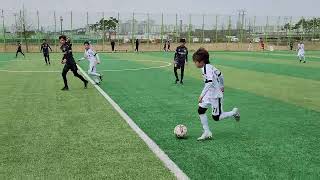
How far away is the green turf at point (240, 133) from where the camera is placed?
279 inches

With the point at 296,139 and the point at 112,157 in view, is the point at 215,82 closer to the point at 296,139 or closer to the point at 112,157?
the point at 296,139

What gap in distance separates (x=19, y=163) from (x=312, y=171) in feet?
15.5

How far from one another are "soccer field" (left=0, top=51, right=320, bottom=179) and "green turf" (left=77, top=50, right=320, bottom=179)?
17mm

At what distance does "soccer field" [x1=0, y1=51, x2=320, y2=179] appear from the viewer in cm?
711

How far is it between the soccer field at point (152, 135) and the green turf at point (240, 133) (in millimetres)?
17

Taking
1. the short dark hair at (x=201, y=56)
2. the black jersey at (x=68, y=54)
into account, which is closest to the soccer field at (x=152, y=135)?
the black jersey at (x=68, y=54)

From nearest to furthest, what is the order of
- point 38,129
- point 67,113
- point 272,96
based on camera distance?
point 38,129 → point 67,113 → point 272,96

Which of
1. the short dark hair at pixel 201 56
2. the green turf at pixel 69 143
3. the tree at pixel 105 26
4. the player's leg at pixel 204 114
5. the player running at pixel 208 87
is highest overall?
the tree at pixel 105 26

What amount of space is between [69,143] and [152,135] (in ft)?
5.70

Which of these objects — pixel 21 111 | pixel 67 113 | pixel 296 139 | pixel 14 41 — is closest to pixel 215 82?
pixel 296 139

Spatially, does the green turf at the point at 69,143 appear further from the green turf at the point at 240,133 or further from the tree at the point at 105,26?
the tree at the point at 105,26

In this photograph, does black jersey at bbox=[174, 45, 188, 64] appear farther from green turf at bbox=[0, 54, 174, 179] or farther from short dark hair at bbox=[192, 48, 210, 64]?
short dark hair at bbox=[192, 48, 210, 64]

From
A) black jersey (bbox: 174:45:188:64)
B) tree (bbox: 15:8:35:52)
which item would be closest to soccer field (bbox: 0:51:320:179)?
black jersey (bbox: 174:45:188:64)

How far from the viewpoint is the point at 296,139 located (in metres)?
9.06
